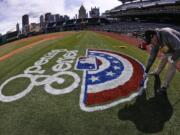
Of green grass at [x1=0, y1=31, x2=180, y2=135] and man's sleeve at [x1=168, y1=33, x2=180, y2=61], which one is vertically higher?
man's sleeve at [x1=168, y1=33, x2=180, y2=61]

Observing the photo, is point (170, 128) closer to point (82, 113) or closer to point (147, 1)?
point (82, 113)

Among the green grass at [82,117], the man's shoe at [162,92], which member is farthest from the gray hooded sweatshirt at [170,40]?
the green grass at [82,117]

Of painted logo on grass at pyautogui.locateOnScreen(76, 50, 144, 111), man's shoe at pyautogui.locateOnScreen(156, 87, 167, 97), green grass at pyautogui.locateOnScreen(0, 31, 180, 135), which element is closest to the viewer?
green grass at pyautogui.locateOnScreen(0, 31, 180, 135)

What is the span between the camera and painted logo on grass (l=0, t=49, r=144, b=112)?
10139 mm

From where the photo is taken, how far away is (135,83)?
11.2m

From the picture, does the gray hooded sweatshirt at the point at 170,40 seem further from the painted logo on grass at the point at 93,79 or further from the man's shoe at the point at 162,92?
the painted logo on grass at the point at 93,79

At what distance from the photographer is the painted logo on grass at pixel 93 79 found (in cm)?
1014

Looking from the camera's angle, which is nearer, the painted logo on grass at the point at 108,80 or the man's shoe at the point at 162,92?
the painted logo on grass at the point at 108,80

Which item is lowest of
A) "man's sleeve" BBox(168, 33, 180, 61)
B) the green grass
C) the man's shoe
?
the green grass

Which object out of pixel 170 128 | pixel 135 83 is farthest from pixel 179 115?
pixel 135 83

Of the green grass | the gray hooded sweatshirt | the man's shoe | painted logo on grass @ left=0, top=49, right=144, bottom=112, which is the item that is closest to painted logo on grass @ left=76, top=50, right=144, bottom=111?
painted logo on grass @ left=0, top=49, right=144, bottom=112

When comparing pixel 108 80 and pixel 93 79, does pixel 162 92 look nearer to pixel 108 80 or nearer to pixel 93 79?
pixel 108 80

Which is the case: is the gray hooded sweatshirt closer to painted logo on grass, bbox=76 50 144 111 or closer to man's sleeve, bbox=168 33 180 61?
man's sleeve, bbox=168 33 180 61

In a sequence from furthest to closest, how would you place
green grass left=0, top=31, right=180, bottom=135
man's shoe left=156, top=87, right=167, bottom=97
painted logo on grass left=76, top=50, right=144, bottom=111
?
man's shoe left=156, top=87, right=167, bottom=97
painted logo on grass left=76, top=50, right=144, bottom=111
green grass left=0, top=31, right=180, bottom=135
